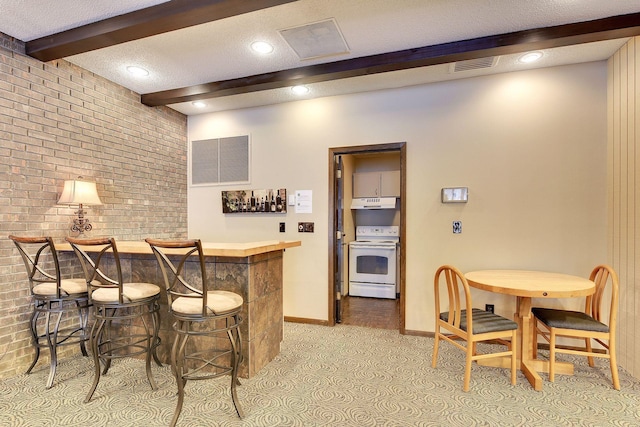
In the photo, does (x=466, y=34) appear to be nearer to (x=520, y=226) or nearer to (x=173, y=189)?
(x=520, y=226)

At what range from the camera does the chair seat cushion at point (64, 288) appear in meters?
2.34

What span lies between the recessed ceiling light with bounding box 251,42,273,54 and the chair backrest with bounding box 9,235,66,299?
212 cm

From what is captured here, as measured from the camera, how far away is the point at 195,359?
2.37m

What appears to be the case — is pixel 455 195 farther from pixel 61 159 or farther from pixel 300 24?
pixel 61 159

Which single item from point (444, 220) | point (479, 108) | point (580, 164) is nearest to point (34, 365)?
point (444, 220)

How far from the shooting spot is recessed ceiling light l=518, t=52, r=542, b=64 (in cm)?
272

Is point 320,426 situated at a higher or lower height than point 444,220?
lower

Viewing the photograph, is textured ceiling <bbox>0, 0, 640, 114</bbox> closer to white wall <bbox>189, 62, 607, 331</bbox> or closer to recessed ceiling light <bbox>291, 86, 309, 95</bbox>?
white wall <bbox>189, 62, 607, 331</bbox>

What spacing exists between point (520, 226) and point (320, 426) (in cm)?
256

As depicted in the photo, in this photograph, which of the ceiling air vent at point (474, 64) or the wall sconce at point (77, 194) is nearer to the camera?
the wall sconce at point (77, 194)

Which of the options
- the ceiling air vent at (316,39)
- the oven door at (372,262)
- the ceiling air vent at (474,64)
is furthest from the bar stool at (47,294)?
the ceiling air vent at (474,64)

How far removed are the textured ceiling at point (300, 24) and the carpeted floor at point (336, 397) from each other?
2.66 meters

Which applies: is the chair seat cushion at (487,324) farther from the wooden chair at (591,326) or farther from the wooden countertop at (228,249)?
the wooden countertop at (228,249)

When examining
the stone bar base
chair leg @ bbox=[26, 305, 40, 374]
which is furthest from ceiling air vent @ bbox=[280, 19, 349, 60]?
chair leg @ bbox=[26, 305, 40, 374]
